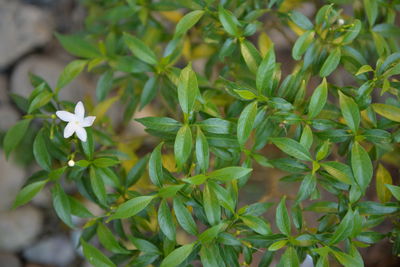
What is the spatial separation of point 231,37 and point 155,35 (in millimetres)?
404

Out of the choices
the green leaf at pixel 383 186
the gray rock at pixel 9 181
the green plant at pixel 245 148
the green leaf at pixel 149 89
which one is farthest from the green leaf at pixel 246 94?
the gray rock at pixel 9 181

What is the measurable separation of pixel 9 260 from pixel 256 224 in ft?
4.69

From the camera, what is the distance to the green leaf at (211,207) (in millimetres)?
1049

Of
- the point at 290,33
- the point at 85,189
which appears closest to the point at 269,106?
the point at 85,189

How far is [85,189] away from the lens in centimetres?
124

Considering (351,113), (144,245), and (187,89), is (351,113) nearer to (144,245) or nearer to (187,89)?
(187,89)

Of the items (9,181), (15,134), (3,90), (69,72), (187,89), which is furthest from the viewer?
(3,90)

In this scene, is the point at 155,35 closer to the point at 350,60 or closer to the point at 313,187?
the point at 350,60

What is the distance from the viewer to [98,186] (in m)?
1.14

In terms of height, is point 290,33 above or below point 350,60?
below

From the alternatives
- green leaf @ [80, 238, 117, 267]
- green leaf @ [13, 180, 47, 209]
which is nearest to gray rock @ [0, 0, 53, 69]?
green leaf @ [13, 180, 47, 209]

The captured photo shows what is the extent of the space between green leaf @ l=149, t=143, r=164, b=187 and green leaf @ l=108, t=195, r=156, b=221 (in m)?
0.04

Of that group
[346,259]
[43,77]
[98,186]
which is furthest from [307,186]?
[43,77]

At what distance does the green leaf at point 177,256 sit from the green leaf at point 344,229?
0.32 meters
